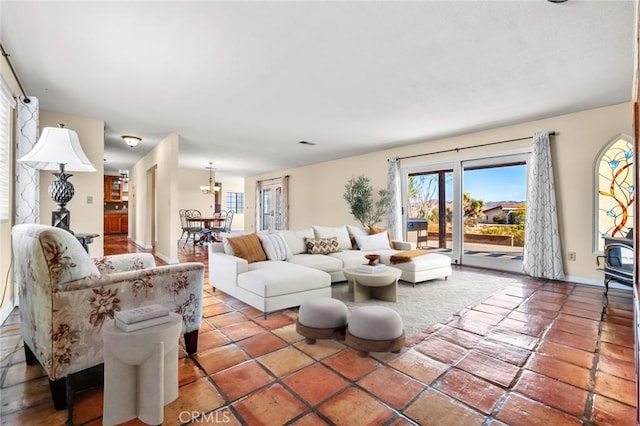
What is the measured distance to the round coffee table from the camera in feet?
10.3

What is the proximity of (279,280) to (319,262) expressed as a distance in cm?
105

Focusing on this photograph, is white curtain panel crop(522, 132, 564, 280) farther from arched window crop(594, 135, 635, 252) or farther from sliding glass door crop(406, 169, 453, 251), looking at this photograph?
sliding glass door crop(406, 169, 453, 251)

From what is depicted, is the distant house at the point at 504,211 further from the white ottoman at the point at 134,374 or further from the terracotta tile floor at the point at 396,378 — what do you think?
the white ottoman at the point at 134,374

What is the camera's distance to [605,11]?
213 cm

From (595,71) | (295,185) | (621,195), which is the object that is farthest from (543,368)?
(295,185)

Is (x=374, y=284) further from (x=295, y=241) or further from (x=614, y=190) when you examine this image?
(x=614, y=190)

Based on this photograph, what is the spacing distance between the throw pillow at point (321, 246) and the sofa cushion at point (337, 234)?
19 centimetres

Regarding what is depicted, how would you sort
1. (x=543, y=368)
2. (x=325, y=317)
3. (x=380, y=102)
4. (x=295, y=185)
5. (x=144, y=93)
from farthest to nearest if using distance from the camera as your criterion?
(x=295, y=185) → (x=380, y=102) → (x=144, y=93) → (x=325, y=317) → (x=543, y=368)

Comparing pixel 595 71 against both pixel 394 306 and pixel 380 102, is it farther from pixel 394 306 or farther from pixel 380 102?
pixel 394 306

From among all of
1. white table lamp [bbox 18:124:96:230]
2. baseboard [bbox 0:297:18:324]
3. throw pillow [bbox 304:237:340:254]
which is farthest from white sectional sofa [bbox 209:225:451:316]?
baseboard [bbox 0:297:18:324]

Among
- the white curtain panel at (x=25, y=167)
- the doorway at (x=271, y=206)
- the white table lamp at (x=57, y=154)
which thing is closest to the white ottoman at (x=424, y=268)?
the white table lamp at (x=57, y=154)

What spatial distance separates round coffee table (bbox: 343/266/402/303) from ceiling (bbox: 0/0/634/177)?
2.09m

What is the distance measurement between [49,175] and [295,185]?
6.08m

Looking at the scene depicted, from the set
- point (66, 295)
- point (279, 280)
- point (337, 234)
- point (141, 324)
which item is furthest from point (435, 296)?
point (66, 295)
